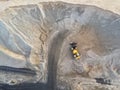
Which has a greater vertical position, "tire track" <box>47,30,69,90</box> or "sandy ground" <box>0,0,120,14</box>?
"sandy ground" <box>0,0,120,14</box>

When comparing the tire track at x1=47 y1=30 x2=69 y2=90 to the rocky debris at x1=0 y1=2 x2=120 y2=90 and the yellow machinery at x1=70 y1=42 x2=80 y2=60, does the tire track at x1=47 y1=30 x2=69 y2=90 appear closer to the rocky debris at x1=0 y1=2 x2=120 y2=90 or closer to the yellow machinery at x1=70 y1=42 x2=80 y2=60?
the rocky debris at x1=0 y1=2 x2=120 y2=90

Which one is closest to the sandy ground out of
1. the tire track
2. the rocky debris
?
the rocky debris

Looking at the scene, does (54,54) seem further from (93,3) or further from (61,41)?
(93,3)

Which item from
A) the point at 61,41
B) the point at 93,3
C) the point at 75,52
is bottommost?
the point at 75,52

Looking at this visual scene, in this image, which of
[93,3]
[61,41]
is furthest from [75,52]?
[93,3]

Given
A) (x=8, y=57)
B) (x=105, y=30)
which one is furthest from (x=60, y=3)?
(x=8, y=57)

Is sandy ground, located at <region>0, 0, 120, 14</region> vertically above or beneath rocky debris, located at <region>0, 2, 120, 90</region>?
above

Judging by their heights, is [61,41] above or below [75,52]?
above

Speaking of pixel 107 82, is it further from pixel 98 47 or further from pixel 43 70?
pixel 43 70

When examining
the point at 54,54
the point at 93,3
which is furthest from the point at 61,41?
the point at 93,3

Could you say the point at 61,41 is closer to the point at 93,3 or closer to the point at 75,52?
the point at 75,52
